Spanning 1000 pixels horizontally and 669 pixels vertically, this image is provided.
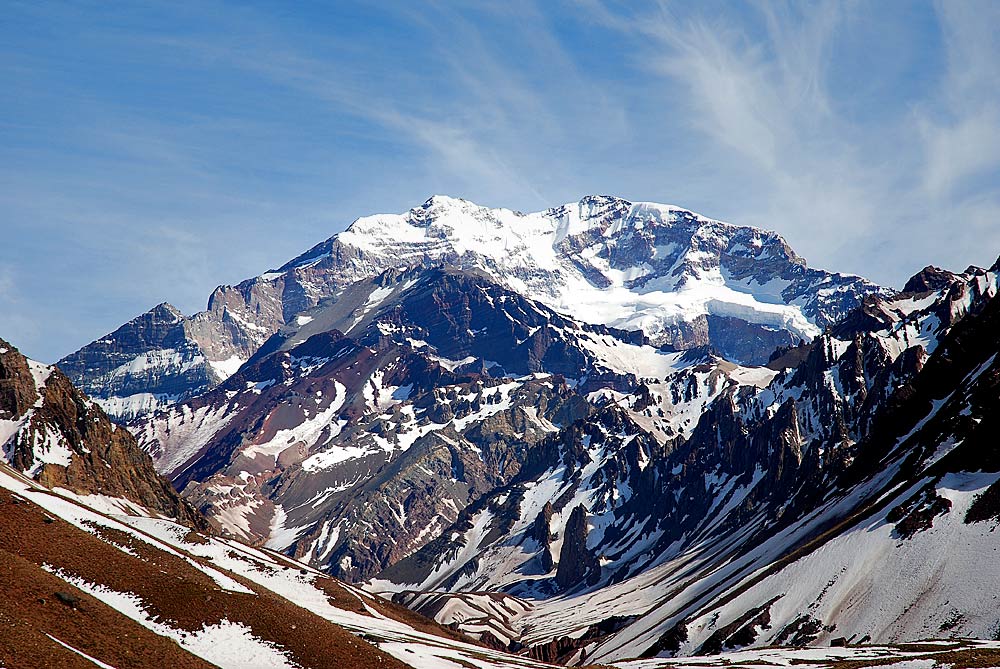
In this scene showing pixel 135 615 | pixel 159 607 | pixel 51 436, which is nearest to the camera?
pixel 135 615

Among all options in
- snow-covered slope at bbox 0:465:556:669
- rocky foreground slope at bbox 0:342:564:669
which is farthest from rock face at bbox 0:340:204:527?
snow-covered slope at bbox 0:465:556:669

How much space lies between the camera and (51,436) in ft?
598

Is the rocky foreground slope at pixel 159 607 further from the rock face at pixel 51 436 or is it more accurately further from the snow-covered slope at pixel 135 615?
the rock face at pixel 51 436

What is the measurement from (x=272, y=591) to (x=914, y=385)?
128 metres

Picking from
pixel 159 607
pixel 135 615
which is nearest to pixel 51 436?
pixel 159 607

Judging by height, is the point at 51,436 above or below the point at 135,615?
above

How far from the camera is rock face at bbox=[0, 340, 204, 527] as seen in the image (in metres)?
171

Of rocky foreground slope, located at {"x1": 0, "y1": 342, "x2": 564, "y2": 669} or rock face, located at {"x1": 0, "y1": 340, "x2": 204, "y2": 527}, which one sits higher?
rock face, located at {"x1": 0, "y1": 340, "x2": 204, "y2": 527}

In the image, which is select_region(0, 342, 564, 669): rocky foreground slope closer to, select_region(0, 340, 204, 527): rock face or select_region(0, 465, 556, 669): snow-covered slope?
select_region(0, 465, 556, 669): snow-covered slope

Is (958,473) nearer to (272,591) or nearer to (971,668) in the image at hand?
(971,668)

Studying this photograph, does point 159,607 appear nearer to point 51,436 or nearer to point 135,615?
point 135,615

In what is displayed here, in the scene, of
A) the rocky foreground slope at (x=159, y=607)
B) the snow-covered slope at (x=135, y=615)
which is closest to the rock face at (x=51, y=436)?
the rocky foreground slope at (x=159, y=607)

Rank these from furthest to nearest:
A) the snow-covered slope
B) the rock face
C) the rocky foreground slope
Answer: the rock face
the rocky foreground slope
the snow-covered slope

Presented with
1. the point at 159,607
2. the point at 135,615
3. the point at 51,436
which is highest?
the point at 51,436
